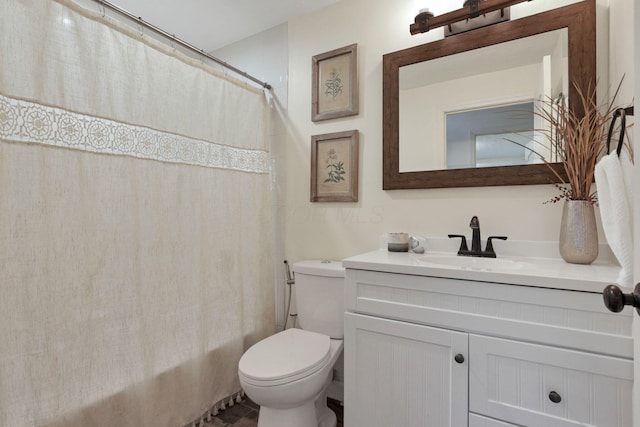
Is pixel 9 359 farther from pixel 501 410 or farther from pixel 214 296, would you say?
pixel 501 410

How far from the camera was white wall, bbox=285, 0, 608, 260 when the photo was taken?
1.42 m

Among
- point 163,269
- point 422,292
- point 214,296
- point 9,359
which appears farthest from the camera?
point 214,296

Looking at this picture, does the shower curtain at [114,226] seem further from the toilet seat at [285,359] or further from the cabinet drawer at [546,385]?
the cabinet drawer at [546,385]

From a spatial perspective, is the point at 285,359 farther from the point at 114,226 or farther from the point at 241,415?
the point at 114,226

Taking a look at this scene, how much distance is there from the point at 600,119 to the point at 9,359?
2.21 meters

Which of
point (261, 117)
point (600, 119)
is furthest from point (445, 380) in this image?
point (261, 117)

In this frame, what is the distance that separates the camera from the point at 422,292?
1.12m

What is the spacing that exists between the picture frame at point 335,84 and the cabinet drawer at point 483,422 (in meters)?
1.50

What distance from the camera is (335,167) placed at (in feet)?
6.14

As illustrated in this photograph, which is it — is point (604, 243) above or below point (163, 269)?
above

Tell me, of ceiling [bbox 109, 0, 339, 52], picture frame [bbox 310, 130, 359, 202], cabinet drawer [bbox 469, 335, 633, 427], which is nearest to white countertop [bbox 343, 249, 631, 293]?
cabinet drawer [bbox 469, 335, 633, 427]

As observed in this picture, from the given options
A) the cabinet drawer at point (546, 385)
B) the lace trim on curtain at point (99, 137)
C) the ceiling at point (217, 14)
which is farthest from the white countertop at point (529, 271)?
the ceiling at point (217, 14)

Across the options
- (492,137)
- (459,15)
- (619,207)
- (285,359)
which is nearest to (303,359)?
(285,359)

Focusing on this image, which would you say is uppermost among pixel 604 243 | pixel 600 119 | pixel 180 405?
pixel 600 119
